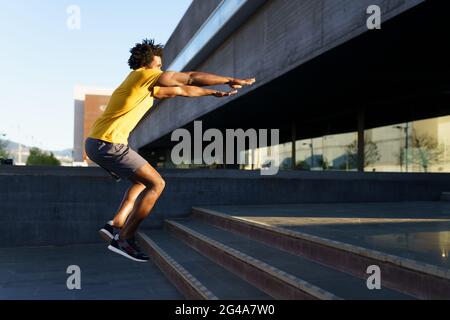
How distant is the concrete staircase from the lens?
3.53m

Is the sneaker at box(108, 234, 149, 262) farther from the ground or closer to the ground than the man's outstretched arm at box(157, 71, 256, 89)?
closer to the ground

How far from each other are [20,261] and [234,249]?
434cm

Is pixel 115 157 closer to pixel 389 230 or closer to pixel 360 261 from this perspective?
pixel 360 261

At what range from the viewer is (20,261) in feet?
25.3

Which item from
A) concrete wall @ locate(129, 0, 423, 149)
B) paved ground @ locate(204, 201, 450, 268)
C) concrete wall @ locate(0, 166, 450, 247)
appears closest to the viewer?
paved ground @ locate(204, 201, 450, 268)

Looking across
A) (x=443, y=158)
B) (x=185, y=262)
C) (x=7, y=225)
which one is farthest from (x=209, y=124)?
(x=185, y=262)

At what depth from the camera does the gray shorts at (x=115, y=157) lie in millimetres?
2887

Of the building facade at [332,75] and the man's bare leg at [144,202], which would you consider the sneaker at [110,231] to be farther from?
the building facade at [332,75]

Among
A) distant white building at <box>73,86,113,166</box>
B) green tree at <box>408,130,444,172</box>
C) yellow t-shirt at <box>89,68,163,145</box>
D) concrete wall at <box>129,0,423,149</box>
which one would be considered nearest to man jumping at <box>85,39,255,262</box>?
yellow t-shirt at <box>89,68,163,145</box>

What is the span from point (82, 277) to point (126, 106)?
4.25m

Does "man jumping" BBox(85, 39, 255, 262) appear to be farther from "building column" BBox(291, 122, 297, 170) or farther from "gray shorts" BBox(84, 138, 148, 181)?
"building column" BBox(291, 122, 297, 170)

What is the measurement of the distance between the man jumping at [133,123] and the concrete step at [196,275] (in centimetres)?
158

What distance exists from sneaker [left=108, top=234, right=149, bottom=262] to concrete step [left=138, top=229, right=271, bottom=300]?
1.38 metres

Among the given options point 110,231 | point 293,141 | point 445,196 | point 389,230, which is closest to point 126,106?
point 110,231
